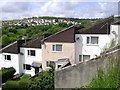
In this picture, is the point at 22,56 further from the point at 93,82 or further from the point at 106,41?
the point at 93,82

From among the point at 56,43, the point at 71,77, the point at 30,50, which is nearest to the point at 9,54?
the point at 30,50

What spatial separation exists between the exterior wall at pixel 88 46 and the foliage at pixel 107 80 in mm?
14005

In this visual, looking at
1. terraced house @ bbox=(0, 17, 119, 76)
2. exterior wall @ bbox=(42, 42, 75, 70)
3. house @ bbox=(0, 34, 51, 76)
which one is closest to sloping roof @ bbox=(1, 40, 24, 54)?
house @ bbox=(0, 34, 51, 76)

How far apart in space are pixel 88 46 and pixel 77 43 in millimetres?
1413

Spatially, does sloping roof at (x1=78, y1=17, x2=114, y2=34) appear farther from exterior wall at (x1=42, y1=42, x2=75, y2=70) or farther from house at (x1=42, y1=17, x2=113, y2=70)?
exterior wall at (x1=42, y1=42, x2=75, y2=70)

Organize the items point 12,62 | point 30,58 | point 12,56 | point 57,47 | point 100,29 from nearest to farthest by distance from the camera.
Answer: point 100,29
point 57,47
point 30,58
point 12,56
point 12,62

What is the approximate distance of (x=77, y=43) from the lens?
20.2 m

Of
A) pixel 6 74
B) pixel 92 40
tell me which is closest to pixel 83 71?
pixel 92 40

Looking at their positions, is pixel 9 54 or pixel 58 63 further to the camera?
pixel 9 54

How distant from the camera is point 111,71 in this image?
558 centimetres

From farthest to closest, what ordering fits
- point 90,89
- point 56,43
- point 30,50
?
point 30,50, point 56,43, point 90,89

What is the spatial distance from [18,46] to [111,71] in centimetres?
1969

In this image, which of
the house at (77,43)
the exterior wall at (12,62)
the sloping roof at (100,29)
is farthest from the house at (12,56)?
the sloping roof at (100,29)

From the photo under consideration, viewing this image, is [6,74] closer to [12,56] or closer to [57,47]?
[12,56]
